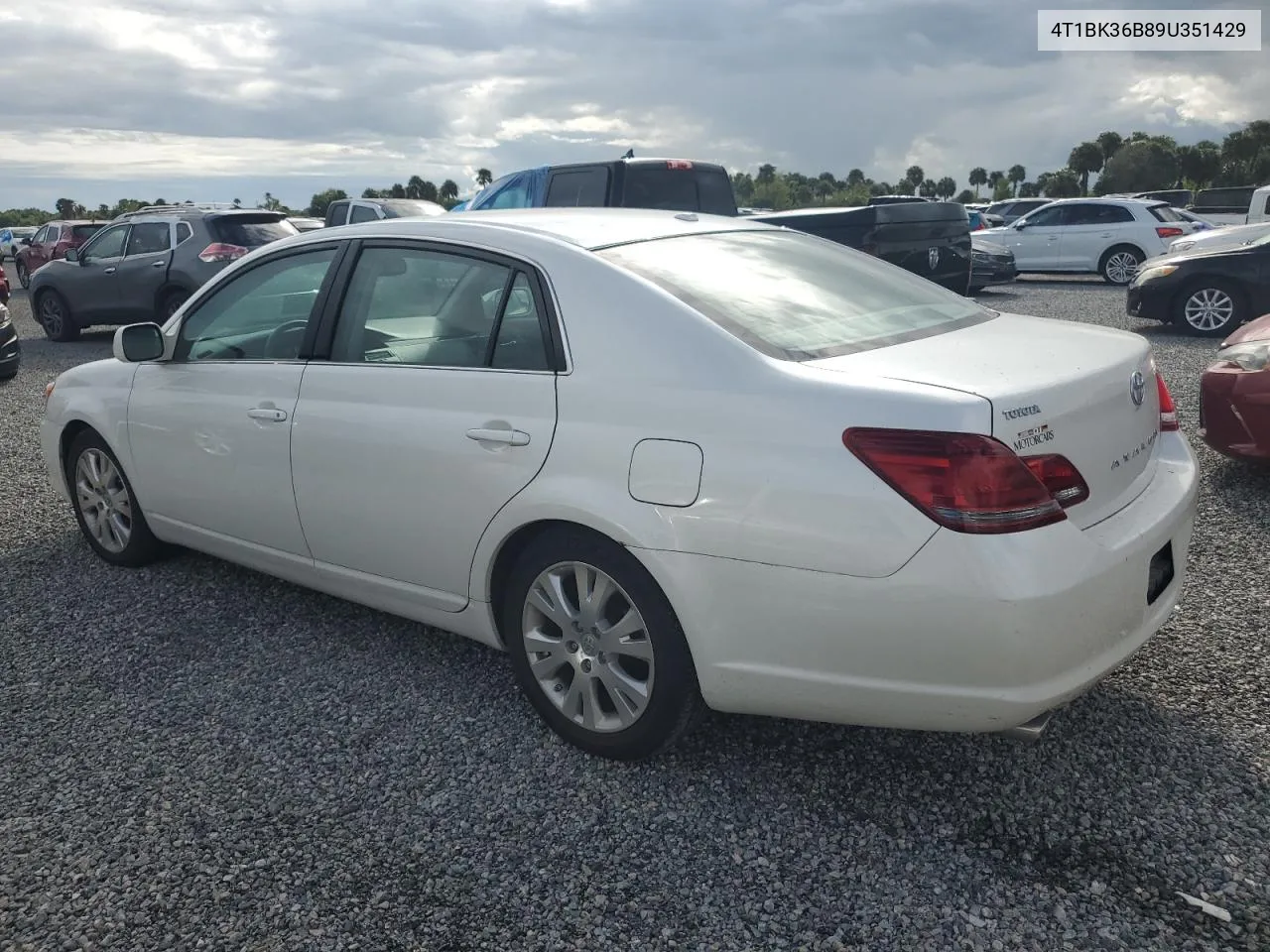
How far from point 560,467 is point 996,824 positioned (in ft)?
4.92

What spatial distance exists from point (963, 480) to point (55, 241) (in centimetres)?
2435

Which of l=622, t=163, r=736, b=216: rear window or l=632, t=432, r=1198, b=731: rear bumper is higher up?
l=622, t=163, r=736, b=216: rear window

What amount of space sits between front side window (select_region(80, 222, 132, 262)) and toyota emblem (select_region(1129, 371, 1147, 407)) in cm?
1387

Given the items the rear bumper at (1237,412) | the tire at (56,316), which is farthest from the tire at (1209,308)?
the tire at (56,316)

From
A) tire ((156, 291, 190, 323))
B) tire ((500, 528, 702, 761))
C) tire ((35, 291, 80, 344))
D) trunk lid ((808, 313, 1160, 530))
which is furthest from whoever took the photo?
tire ((35, 291, 80, 344))

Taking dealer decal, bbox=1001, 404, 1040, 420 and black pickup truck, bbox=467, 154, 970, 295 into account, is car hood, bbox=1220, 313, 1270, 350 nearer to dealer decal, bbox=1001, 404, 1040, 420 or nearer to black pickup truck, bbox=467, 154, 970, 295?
dealer decal, bbox=1001, 404, 1040, 420

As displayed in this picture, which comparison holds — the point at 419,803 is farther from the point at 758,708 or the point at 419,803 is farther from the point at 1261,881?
the point at 1261,881

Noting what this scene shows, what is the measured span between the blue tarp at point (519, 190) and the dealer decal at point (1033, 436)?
29.2 feet

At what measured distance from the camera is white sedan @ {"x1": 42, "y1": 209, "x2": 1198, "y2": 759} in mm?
2496

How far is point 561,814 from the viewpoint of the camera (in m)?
2.93

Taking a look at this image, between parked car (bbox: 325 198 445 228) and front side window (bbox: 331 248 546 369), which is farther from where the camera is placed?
parked car (bbox: 325 198 445 228)

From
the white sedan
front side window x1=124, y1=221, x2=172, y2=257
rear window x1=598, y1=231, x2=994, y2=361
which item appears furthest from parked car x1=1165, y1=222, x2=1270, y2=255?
front side window x1=124, y1=221, x2=172, y2=257

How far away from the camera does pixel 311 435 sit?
374 centimetres

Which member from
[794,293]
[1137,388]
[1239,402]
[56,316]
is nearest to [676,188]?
[1239,402]
